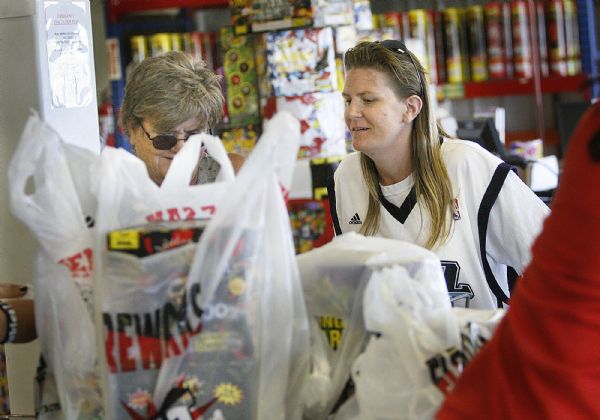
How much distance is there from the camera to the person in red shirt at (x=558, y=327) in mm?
1085

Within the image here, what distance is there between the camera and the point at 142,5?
7.43 meters

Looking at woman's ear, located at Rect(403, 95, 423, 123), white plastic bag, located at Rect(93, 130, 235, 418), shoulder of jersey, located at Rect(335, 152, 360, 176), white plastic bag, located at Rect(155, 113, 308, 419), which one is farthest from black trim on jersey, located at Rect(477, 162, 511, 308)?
white plastic bag, located at Rect(93, 130, 235, 418)

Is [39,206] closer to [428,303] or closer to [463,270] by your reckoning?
[428,303]

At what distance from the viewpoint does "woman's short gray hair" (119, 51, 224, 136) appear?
7.28 feet

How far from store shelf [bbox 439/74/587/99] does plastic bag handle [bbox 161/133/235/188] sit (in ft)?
19.3

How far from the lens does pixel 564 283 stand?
1.10 m

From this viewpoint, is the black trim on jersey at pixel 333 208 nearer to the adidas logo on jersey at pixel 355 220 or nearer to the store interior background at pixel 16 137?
the adidas logo on jersey at pixel 355 220

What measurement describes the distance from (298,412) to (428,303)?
0.89 ft

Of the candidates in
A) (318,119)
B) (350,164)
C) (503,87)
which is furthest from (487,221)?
(503,87)

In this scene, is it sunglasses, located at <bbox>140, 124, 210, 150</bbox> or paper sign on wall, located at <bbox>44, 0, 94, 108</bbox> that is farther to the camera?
sunglasses, located at <bbox>140, 124, 210, 150</bbox>

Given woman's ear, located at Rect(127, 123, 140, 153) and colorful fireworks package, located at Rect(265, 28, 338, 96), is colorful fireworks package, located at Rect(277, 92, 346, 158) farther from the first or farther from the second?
woman's ear, located at Rect(127, 123, 140, 153)

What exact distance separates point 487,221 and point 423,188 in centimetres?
19

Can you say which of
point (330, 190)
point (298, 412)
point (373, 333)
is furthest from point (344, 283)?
point (330, 190)

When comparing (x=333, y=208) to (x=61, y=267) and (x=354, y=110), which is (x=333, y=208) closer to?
(x=354, y=110)
